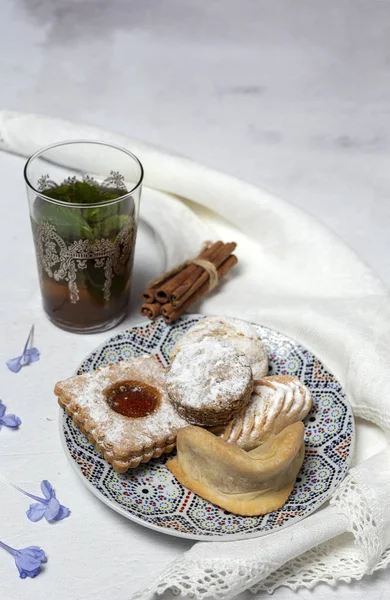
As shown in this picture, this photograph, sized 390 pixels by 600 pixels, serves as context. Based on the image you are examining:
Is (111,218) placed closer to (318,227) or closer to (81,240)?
(81,240)

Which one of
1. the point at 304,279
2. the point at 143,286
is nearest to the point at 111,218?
the point at 143,286

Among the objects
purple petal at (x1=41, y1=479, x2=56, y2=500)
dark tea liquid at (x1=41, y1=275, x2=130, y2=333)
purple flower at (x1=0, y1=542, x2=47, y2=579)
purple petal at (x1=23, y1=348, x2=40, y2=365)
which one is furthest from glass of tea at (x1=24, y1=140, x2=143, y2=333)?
purple flower at (x1=0, y1=542, x2=47, y2=579)

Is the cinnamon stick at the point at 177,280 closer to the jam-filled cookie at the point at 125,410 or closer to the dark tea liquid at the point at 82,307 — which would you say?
the dark tea liquid at the point at 82,307

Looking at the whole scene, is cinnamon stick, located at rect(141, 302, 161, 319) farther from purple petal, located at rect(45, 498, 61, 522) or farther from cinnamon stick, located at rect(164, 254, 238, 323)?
purple petal, located at rect(45, 498, 61, 522)

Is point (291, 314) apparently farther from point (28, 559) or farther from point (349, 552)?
point (28, 559)

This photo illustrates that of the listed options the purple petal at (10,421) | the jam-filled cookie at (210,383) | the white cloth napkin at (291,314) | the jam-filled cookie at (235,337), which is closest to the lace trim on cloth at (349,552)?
the white cloth napkin at (291,314)
